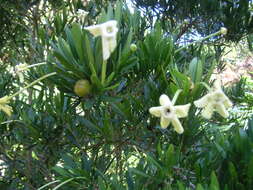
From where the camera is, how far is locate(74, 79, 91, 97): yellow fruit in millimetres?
973

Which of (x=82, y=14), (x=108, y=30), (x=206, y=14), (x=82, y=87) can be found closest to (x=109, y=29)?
(x=108, y=30)

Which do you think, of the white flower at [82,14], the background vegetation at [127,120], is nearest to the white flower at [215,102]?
the background vegetation at [127,120]

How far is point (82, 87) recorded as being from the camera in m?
0.97

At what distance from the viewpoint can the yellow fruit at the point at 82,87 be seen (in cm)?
97

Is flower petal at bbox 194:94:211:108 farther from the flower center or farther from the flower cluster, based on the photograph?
the flower center

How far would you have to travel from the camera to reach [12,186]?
166 cm

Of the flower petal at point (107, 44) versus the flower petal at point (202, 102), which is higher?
the flower petal at point (107, 44)

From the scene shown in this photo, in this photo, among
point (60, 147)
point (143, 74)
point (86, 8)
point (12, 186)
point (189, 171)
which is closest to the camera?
point (189, 171)

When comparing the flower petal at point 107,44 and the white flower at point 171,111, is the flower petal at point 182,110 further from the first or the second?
the flower petal at point 107,44

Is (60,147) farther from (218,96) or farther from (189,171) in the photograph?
(218,96)

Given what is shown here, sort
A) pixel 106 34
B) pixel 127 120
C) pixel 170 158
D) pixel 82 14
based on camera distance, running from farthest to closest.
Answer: pixel 82 14, pixel 127 120, pixel 170 158, pixel 106 34

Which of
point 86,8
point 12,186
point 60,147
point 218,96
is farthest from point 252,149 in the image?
point 86,8

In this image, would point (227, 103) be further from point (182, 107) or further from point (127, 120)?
point (127, 120)

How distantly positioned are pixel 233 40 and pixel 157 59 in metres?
1.07
